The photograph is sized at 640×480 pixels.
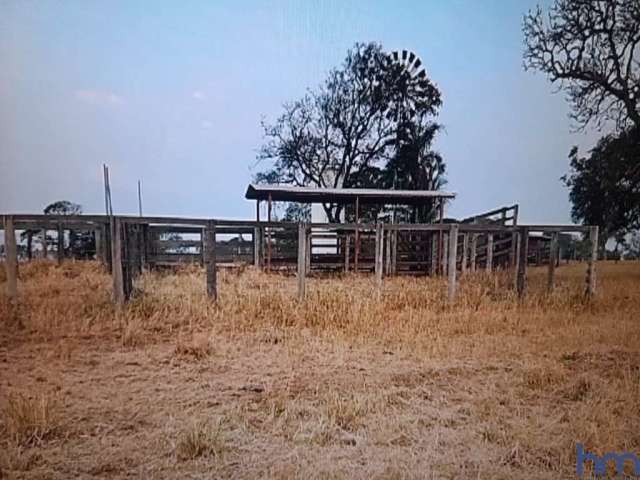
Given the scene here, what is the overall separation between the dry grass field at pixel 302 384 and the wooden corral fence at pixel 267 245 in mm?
181

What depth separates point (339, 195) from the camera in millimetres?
5945

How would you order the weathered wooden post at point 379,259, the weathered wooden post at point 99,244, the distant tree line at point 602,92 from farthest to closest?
the weathered wooden post at point 379,259, the distant tree line at point 602,92, the weathered wooden post at point 99,244

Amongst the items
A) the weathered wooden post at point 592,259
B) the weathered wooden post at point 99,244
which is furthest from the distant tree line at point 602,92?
the weathered wooden post at point 99,244

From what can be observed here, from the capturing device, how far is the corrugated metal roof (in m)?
5.27

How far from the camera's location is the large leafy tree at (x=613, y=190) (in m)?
3.68

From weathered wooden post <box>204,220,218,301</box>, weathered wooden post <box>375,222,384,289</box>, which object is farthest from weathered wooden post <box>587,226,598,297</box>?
weathered wooden post <box>204,220,218,301</box>

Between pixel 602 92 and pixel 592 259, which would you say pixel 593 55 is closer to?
pixel 602 92

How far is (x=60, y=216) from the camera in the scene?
64.9 inches

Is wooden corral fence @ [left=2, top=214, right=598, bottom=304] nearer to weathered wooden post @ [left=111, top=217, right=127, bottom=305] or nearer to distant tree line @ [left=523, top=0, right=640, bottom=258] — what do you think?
weathered wooden post @ [left=111, top=217, right=127, bottom=305]

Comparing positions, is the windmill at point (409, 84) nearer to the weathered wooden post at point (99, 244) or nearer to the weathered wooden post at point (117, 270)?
the weathered wooden post at point (117, 270)

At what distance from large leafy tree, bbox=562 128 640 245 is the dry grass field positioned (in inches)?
29.8

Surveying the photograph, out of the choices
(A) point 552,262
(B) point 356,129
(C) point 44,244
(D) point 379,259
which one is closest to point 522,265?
(A) point 552,262

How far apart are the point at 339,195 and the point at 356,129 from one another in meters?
0.95

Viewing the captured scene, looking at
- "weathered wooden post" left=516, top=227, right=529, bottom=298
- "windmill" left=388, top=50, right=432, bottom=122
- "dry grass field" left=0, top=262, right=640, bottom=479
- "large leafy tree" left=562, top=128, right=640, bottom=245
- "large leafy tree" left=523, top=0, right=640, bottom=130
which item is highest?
"large leafy tree" left=523, top=0, right=640, bottom=130
